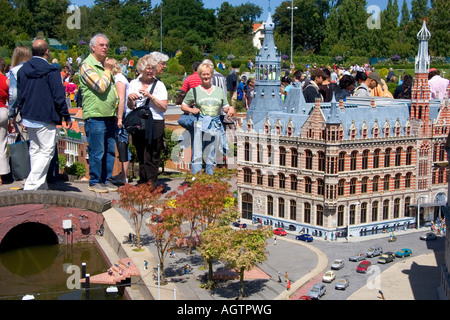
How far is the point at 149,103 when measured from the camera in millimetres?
25875

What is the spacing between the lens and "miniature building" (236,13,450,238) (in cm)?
3441

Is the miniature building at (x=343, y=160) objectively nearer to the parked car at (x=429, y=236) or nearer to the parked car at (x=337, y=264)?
the parked car at (x=429, y=236)

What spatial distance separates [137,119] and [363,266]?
35.3 ft

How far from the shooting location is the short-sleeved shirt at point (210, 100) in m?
27.6

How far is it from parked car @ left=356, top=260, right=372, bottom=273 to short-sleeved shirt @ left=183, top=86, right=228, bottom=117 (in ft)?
27.0

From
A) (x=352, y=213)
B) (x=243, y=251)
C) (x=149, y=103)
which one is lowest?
(x=352, y=213)

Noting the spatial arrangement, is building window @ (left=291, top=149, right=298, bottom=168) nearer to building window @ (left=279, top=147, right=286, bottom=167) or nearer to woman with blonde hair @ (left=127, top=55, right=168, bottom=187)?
building window @ (left=279, top=147, right=286, bottom=167)

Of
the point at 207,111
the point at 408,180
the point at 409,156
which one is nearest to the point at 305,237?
the point at 408,180

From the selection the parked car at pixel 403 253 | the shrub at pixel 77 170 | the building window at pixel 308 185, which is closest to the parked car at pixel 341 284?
the parked car at pixel 403 253

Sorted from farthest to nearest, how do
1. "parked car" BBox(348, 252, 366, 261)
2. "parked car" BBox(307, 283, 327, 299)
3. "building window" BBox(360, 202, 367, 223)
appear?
"building window" BBox(360, 202, 367, 223)
"parked car" BBox(348, 252, 366, 261)
"parked car" BBox(307, 283, 327, 299)

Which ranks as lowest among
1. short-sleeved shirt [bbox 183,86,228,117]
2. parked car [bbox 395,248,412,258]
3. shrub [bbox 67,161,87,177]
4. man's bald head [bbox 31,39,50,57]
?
parked car [bbox 395,248,412,258]

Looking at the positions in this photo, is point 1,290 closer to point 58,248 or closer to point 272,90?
point 58,248

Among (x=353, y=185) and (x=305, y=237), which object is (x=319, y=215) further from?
(x=353, y=185)

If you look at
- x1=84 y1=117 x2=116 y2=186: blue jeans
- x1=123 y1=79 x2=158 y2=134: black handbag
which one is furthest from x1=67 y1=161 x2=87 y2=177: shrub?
x1=123 y1=79 x2=158 y2=134: black handbag
